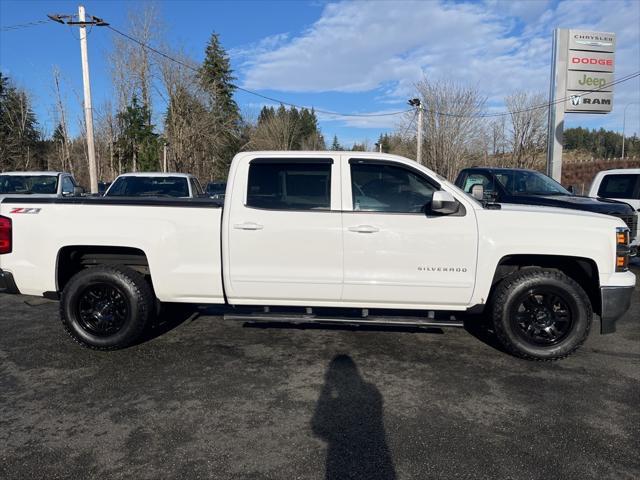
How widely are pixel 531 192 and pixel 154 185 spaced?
8.33 m

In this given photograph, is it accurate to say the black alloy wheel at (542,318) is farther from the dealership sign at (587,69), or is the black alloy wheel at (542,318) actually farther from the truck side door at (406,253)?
the dealership sign at (587,69)

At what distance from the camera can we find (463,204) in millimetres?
4445

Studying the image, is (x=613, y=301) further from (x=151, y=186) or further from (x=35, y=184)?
(x=35, y=184)

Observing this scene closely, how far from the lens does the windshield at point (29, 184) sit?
473 inches

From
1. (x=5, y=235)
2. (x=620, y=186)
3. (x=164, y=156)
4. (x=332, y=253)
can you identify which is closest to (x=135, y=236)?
(x=5, y=235)

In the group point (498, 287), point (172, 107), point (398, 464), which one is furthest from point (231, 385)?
point (172, 107)

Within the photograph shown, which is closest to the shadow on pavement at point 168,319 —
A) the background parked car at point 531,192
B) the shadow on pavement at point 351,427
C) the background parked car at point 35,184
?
the shadow on pavement at point 351,427

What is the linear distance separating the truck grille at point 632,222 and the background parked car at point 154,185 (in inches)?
343

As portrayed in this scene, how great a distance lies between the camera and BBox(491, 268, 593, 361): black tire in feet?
14.4

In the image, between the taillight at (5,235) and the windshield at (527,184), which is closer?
the taillight at (5,235)

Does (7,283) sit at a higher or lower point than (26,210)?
lower

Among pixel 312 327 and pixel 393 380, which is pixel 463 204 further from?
pixel 312 327

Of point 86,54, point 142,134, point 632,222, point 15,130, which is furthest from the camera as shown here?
point 15,130

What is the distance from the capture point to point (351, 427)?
10.8ft
